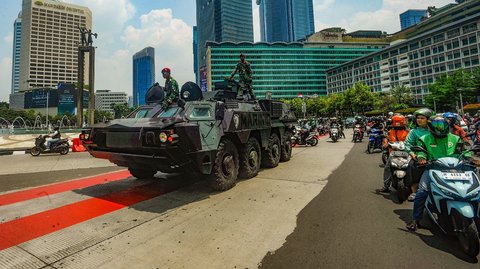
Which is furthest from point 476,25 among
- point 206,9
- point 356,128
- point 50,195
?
point 206,9

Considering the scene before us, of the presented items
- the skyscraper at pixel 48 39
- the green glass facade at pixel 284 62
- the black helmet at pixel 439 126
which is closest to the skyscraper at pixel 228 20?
the green glass facade at pixel 284 62

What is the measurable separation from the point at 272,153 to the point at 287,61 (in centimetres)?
10294

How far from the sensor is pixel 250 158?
22.2 ft

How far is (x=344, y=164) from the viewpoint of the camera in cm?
866

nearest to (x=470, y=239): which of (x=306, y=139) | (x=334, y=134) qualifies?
(x=306, y=139)

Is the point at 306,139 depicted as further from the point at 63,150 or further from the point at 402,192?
the point at 63,150

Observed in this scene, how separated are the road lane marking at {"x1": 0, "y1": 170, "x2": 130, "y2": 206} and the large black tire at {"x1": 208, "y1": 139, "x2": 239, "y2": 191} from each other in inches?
132

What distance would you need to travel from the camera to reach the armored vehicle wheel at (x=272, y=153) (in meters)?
8.02

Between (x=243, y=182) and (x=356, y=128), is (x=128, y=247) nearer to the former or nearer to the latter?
(x=243, y=182)

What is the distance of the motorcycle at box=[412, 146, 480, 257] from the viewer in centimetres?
273

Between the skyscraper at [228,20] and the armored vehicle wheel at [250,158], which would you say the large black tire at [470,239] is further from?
the skyscraper at [228,20]

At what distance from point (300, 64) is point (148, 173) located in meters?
108

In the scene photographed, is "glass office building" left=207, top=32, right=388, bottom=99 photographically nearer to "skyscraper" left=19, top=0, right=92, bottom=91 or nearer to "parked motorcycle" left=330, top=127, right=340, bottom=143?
"skyscraper" left=19, top=0, right=92, bottom=91

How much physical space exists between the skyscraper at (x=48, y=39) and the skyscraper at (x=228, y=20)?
6016cm
